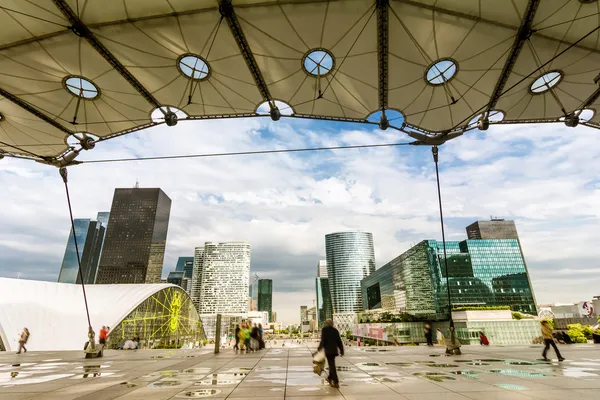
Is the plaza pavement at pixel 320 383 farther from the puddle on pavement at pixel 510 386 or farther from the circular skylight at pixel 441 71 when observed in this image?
the circular skylight at pixel 441 71

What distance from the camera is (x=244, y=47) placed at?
Result: 14.9 meters

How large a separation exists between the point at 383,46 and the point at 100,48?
13791mm

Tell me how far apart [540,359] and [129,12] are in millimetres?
22864

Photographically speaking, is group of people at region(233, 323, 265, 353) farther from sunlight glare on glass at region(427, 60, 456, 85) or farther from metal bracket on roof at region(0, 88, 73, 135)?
sunlight glare on glass at region(427, 60, 456, 85)

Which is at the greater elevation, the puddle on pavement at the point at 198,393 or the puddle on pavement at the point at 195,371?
the puddle on pavement at the point at 198,393

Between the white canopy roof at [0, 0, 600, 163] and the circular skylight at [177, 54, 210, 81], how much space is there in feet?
0.24

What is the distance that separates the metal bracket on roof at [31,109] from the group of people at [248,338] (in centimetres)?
1765

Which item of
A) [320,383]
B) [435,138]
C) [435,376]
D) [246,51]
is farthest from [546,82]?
[320,383]

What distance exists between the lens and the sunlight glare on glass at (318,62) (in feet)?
52.8

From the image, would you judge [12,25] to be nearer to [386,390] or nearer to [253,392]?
[253,392]

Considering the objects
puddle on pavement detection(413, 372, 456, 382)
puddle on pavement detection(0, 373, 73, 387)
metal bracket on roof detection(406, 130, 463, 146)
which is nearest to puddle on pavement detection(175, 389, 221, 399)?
puddle on pavement detection(0, 373, 73, 387)

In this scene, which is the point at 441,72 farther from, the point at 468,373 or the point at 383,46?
the point at 468,373

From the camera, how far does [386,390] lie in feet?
22.6

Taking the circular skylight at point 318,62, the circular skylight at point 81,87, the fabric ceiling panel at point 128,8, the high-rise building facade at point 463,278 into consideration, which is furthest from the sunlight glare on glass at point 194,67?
the high-rise building facade at point 463,278
